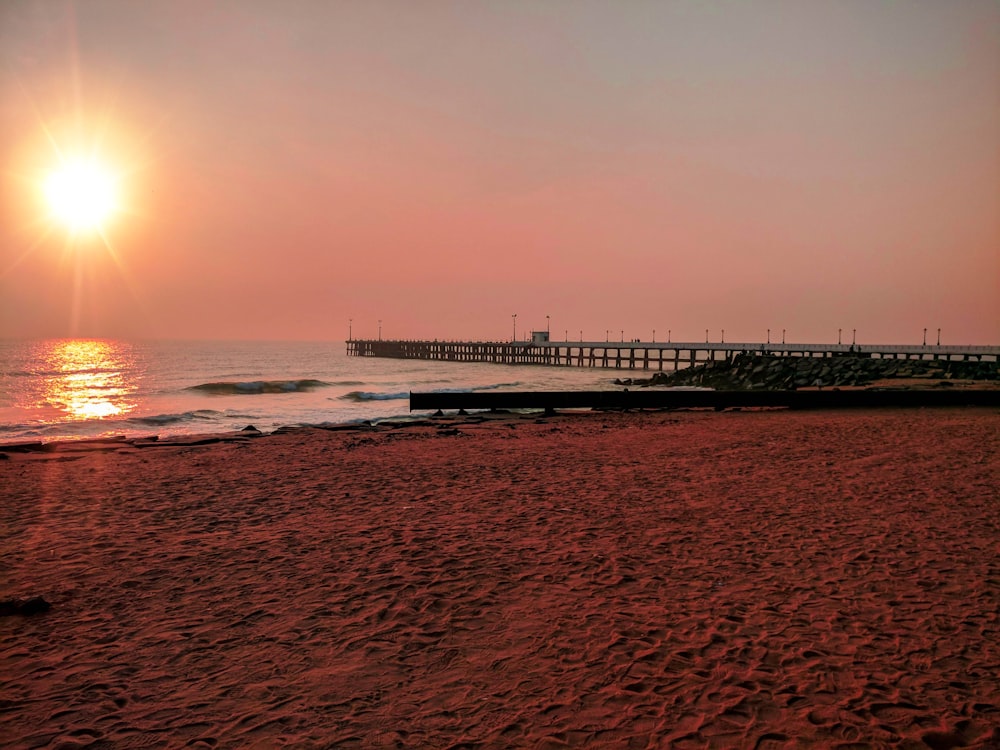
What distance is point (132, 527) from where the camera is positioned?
7.30m

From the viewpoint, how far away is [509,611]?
15.7 ft

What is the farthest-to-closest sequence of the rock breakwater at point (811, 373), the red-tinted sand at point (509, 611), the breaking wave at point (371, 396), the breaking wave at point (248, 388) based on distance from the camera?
the rock breakwater at point (811, 373)
the breaking wave at point (248, 388)
the breaking wave at point (371, 396)
the red-tinted sand at point (509, 611)

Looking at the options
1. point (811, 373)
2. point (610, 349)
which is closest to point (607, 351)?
point (610, 349)

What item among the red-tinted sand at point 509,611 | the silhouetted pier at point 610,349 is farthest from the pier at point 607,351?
the red-tinted sand at point 509,611

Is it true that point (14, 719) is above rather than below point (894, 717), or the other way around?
below

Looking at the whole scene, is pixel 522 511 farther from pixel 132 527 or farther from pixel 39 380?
pixel 39 380

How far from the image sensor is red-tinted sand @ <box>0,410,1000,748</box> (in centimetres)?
335

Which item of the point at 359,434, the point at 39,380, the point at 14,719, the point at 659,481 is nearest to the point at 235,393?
the point at 359,434

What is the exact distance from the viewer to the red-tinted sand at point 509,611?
3.35 metres

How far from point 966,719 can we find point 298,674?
378 centimetres

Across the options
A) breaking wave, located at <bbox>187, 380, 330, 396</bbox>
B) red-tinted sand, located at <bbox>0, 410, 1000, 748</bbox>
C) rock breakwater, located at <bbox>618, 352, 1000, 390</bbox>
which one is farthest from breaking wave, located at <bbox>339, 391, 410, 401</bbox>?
red-tinted sand, located at <bbox>0, 410, 1000, 748</bbox>

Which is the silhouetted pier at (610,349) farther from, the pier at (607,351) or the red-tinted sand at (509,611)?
the red-tinted sand at (509,611)

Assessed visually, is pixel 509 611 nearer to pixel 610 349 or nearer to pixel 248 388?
pixel 248 388

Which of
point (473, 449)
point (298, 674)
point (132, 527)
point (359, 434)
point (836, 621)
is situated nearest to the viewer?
point (298, 674)
